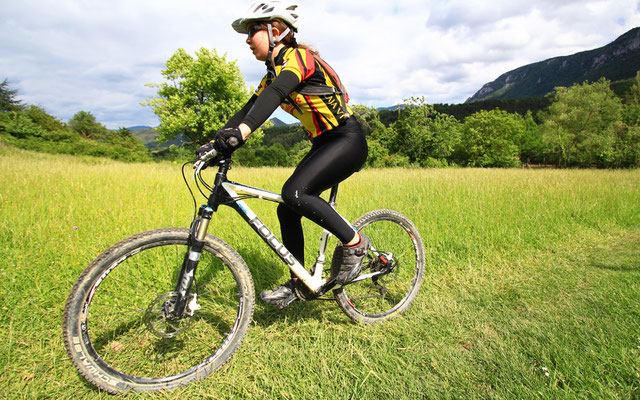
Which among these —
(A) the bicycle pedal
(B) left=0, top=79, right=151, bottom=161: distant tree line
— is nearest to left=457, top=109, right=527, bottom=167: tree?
(B) left=0, top=79, right=151, bottom=161: distant tree line

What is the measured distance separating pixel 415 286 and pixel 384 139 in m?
40.3

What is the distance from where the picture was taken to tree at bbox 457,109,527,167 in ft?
190

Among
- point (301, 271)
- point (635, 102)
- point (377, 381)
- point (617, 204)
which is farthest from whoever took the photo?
point (635, 102)

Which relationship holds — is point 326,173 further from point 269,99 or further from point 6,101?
point 6,101

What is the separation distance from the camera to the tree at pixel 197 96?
25047mm

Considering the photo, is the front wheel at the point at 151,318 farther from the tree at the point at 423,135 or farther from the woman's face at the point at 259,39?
the tree at the point at 423,135

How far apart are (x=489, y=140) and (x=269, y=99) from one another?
67.3m

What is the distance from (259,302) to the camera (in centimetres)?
321

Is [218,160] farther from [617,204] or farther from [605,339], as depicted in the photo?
[617,204]

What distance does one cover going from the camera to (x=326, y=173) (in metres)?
2.36

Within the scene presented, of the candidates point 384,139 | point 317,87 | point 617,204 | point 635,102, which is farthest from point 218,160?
point 635,102

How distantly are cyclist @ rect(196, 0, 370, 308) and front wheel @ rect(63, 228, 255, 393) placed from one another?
0.51 metres

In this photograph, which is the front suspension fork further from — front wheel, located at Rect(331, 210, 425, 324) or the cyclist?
front wheel, located at Rect(331, 210, 425, 324)

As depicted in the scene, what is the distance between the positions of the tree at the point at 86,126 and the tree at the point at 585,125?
296ft
